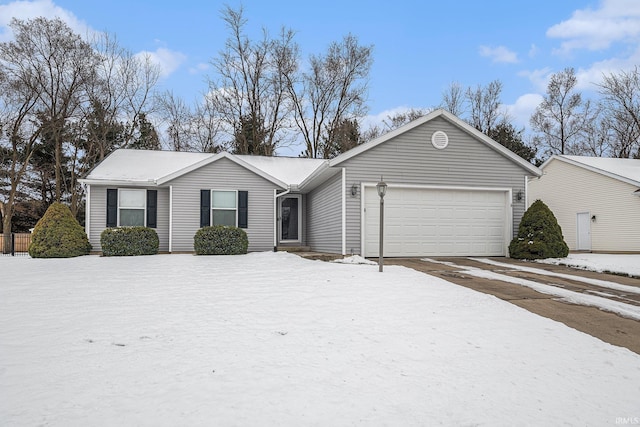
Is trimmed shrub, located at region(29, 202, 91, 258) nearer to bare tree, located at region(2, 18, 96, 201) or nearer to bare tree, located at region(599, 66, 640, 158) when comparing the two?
bare tree, located at region(2, 18, 96, 201)

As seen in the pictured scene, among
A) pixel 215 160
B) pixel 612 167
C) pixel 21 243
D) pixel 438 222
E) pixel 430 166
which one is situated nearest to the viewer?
pixel 430 166

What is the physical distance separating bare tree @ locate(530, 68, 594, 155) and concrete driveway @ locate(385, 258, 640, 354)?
24238mm

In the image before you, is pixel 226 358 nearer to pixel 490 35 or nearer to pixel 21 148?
pixel 490 35

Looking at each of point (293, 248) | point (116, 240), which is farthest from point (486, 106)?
point (116, 240)

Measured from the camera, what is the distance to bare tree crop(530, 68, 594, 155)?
30.9m

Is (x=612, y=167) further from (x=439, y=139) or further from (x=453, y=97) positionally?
(x=453, y=97)

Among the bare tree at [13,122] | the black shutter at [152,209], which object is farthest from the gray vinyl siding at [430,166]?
the bare tree at [13,122]

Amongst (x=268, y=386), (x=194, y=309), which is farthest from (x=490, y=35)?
(x=268, y=386)

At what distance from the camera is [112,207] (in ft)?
49.9

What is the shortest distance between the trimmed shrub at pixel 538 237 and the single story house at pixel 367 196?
0.68m

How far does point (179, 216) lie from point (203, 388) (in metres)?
12.4

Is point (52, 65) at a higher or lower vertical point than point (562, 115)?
higher

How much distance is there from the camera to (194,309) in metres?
6.09

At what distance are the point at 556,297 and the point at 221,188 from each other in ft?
37.9
